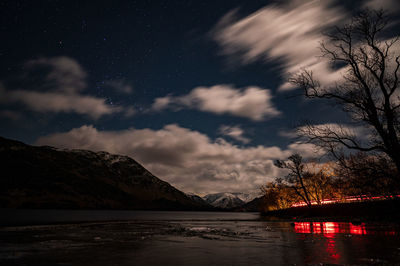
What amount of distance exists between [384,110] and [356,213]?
36.1 m

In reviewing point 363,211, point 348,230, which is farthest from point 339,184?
point 363,211

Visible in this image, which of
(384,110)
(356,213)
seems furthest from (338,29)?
(356,213)

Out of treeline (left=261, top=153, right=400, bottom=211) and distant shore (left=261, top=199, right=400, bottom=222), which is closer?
treeline (left=261, top=153, right=400, bottom=211)

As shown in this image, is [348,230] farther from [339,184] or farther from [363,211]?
[363,211]

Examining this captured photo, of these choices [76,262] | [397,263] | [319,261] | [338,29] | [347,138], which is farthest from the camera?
[338,29]

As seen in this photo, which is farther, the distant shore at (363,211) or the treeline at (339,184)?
the distant shore at (363,211)

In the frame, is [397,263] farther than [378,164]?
No

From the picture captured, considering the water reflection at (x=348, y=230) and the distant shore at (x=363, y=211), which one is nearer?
the water reflection at (x=348, y=230)

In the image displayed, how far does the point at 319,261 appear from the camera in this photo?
8.42 meters

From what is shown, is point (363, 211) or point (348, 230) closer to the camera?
point (348, 230)

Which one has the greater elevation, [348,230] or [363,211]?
[348,230]

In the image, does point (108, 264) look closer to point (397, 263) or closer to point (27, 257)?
point (27, 257)

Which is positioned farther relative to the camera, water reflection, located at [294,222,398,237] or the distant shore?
the distant shore

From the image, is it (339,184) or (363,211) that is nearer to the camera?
(339,184)
